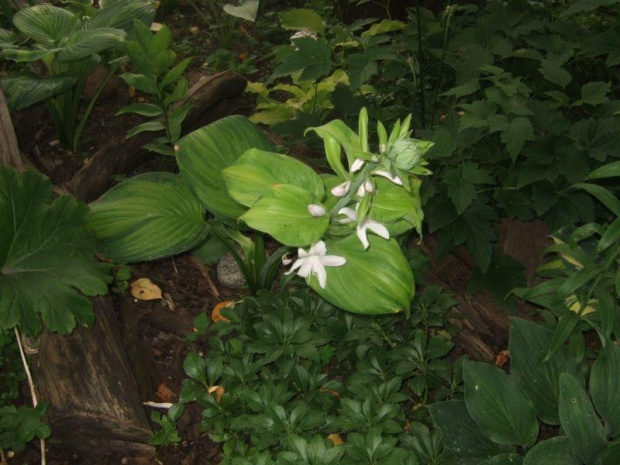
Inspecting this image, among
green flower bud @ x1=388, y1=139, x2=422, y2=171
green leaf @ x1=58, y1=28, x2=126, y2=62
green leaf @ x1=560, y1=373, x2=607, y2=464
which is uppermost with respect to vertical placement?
green flower bud @ x1=388, y1=139, x2=422, y2=171

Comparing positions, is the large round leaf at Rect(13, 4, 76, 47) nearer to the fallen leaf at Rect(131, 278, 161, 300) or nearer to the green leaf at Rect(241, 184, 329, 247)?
the fallen leaf at Rect(131, 278, 161, 300)

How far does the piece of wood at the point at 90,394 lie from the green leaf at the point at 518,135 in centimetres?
156

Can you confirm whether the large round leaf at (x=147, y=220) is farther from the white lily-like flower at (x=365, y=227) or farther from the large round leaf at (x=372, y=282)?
the white lily-like flower at (x=365, y=227)

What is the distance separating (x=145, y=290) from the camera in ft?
8.39

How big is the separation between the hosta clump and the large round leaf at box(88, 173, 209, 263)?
388mm

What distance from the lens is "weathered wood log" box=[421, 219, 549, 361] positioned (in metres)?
2.50

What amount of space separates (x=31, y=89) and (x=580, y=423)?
223cm

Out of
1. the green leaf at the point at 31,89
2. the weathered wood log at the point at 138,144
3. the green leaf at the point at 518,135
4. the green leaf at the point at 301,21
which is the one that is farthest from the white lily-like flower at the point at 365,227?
the green leaf at the point at 301,21

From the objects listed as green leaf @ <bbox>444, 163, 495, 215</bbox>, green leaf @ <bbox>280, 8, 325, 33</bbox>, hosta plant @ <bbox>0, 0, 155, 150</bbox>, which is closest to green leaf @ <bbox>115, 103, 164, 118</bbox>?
hosta plant @ <bbox>0, 0, 155, 150</bbox>

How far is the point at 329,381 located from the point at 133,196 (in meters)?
0.90

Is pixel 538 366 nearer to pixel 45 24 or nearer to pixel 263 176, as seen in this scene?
pixel 263 176

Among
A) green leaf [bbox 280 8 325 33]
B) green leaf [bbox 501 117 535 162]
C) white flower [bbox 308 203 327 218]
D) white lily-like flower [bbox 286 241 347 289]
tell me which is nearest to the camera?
white flower [bbox 308 203 327 218]

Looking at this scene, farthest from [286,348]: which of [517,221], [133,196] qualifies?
[517,221]

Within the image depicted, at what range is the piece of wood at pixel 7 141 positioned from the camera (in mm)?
2357
